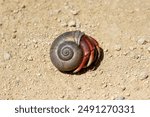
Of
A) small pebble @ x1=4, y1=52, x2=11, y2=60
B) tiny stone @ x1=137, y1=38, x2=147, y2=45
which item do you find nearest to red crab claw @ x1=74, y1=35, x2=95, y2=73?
tiny stone @ x1=137, y1=38, x2=147, y2=45

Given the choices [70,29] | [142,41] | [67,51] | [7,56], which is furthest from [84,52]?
[7,56]

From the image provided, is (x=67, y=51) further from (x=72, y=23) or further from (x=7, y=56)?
(x=7, y=56)

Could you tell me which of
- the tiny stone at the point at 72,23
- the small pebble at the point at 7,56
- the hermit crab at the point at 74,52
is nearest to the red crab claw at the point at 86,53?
the hermit crab at the point at 74,52

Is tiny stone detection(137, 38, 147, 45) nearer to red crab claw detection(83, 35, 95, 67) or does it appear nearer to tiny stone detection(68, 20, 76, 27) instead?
red crab claw detection(83, 35, 95, 67)

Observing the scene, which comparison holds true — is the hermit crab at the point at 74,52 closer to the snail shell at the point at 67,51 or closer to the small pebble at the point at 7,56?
the snail shell at the point at 67,51

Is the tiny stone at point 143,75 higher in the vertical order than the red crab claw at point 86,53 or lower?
lower

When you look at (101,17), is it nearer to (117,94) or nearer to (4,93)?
(117,94)
